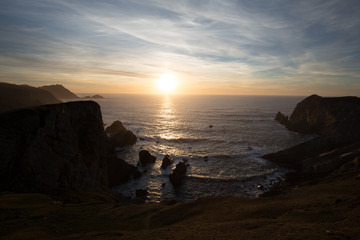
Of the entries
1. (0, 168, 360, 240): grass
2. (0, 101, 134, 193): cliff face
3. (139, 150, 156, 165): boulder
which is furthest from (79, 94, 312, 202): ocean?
(0, 168, 360, 240): grass

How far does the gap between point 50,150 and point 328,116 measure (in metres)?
75.4

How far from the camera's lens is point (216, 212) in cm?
1534

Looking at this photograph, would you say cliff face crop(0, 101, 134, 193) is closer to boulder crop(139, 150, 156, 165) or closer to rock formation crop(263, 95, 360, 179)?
boulder crop(139, 150, 156, 165)

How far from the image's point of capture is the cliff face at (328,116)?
46.0m

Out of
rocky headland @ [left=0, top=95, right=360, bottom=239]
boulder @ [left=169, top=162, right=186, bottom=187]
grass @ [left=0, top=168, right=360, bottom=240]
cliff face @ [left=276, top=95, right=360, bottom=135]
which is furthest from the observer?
cliff face @ [left=276, top=95, right=360, bottom=135]

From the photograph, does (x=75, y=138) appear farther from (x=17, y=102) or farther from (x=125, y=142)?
(x=17, y=102)

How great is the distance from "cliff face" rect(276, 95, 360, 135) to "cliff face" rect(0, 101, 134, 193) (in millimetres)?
56474

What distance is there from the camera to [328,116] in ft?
190

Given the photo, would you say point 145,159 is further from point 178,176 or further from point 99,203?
point 99,203

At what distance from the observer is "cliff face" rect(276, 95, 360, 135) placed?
1812 inches

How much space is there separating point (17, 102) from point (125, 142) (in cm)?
7823

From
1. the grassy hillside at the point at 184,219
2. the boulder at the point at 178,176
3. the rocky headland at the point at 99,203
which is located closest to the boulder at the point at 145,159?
the boulder at the point at 178,176

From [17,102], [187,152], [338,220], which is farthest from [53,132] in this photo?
[17,102]

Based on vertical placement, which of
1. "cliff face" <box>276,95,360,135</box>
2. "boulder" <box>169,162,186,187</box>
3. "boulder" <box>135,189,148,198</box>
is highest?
"cliff face" <box>276,95,360,135</box>
